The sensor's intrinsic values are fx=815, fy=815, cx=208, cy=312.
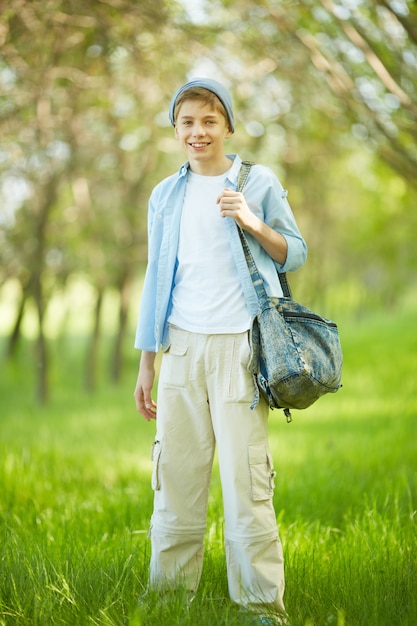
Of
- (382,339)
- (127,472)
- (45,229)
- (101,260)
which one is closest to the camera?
(127,472)

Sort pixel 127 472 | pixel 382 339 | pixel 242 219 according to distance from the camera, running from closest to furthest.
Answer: pixel 242 219 < pixel 127 472 < pixel 382 339

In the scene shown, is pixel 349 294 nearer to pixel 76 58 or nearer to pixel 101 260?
pixel 101 260

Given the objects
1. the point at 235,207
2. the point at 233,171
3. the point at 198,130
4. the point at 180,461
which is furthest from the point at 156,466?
the point at 198,130

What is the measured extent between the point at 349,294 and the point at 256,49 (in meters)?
31.1

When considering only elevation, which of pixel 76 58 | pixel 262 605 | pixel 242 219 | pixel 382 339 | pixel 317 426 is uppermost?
pixel 76 58

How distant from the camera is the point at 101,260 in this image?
13.7m

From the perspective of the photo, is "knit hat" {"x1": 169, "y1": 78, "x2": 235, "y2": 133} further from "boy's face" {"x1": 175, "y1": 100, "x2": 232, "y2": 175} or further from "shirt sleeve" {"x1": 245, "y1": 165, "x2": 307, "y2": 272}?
"shirt sleeve" {"x1": 245, "y1": 165, "x2": 307, "y2": 272}

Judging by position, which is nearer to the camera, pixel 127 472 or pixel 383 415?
pixel 127 472

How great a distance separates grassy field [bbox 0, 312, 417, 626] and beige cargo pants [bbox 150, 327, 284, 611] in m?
0.14

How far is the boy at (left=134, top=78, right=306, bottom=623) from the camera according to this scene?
3023mm

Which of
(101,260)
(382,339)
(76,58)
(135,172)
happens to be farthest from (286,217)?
(382,339)

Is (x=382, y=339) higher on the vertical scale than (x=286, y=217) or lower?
higher

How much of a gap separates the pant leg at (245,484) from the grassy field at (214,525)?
0.45 ft

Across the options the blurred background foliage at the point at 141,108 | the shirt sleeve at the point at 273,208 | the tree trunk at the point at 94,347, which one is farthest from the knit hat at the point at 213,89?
the tree trunk at the point at 94,347
